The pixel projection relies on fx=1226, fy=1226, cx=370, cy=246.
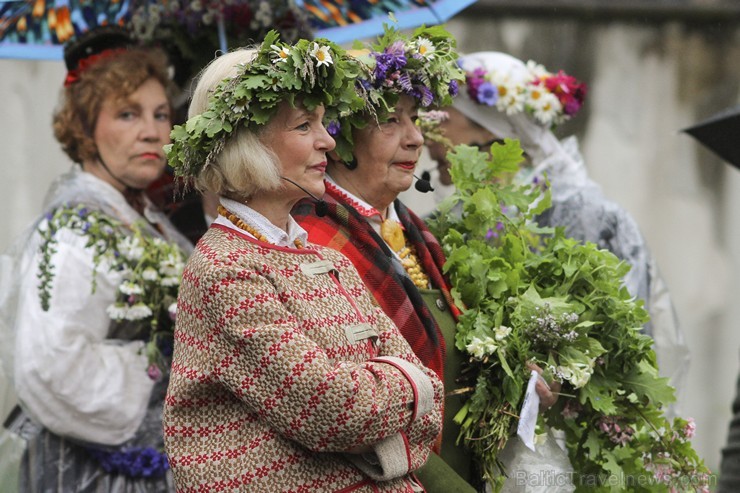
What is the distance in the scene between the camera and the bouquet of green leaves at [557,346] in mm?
3504

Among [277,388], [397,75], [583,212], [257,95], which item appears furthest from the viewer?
[583,212]

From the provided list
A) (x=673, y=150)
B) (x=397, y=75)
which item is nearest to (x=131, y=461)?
(x=397, y=75)

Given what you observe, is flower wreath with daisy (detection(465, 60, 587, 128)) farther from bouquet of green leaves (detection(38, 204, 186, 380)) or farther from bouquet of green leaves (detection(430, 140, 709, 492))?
bouquet of green leaves (detection(38, 204, 186, 380))

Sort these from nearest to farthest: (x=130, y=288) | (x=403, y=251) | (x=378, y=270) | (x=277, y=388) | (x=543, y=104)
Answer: (x=277, y=388) < (x=378, y=270) < (x=403, y=251) < (x=130, y=288) < (x=543, y=104)

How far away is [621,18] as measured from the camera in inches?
353

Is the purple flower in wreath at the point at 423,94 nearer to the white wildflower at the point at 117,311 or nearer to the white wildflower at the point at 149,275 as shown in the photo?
the white wildflower at the point at 149,275

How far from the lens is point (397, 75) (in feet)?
11.7

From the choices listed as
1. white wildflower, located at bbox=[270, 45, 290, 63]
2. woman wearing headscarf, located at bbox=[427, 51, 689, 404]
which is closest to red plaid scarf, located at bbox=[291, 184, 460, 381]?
white wildflower, located at bbox=[270, 45, 290, 63]

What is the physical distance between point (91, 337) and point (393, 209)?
1270mm

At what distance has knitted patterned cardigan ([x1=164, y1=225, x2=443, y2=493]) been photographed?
109 inches

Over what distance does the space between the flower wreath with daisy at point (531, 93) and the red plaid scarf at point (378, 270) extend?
1.85 meters

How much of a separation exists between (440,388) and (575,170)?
2669 mm

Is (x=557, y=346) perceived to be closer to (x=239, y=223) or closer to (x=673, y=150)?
(x=239, y=223)

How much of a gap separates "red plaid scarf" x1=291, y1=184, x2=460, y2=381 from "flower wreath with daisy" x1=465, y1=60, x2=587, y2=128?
1.85 m
